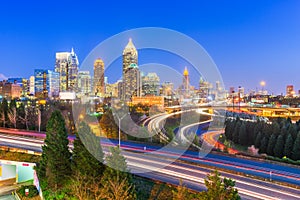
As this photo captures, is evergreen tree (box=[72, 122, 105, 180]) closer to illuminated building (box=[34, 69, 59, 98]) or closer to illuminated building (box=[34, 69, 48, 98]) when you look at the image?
illuminated building (box=[34, 69, 59, 98])

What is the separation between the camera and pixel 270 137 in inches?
837

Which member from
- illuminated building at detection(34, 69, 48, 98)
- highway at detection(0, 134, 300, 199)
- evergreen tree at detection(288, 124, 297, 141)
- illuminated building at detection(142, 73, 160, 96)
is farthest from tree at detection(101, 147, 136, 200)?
illuminated building at detection(34, 69, 48, 98)

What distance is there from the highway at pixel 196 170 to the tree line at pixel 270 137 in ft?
21.1

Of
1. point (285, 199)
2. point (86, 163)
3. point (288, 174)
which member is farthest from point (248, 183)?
point (86, 163)

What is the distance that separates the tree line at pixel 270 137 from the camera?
1952cm

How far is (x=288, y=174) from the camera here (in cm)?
1250

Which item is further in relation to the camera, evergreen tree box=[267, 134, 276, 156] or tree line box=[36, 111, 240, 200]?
evergreen tree box=[267, 134, 276, 156]

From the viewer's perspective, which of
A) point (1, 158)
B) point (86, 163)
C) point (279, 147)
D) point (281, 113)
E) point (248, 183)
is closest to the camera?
point (86, 163)

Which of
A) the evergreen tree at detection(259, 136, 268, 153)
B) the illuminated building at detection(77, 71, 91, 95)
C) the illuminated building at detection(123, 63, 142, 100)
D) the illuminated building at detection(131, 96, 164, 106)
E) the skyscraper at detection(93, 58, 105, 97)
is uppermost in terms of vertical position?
the illuminated building at detection(77, 71, 91, 95)

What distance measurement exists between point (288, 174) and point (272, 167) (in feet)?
3.79

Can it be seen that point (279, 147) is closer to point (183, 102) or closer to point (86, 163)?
point (183, 102)

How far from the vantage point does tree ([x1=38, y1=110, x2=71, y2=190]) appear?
1186cm

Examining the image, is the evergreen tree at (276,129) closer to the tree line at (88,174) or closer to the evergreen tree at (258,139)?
the evergreen tree at (258,139)

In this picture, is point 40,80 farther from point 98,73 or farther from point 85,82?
point 98,73
